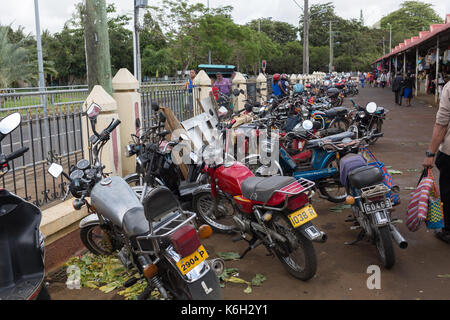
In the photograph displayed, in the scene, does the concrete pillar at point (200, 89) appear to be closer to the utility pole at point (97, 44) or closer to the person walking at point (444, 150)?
the utility pole at point (97, 44)

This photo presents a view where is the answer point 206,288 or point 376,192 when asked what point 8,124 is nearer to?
point 206,288

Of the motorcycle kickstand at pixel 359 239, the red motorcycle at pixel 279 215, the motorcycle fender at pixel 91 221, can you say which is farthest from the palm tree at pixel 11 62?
the motorcycle kickstand at pixel 359 239

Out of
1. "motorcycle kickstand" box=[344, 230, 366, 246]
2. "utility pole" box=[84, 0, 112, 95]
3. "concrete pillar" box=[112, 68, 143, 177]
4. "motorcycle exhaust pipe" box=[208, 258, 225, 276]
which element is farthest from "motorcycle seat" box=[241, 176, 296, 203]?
"utility pole" box=[84, 0, 112, 95]

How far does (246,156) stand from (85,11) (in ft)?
9.58

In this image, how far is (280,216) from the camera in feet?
12.4

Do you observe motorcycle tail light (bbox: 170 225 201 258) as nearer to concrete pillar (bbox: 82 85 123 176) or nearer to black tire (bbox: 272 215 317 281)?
black tire (bbox: 272 215 317 281)

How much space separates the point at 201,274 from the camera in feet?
9.59

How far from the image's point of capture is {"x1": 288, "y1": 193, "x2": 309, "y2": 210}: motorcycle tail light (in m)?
3.68

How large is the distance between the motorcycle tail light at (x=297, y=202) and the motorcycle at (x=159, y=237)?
33.5 inches

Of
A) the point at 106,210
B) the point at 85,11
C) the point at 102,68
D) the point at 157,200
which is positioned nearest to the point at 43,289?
the point at 106,210

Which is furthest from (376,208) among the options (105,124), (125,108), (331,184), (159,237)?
(125,108)

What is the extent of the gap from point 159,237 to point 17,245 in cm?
106

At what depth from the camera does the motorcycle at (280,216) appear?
3.68 metres
